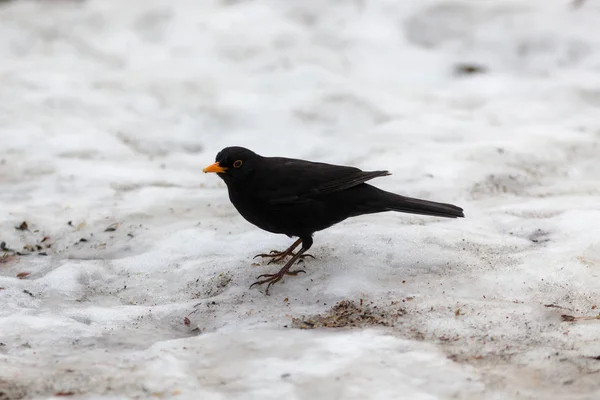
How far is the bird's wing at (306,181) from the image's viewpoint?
439cm

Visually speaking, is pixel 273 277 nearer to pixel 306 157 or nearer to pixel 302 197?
pixel 302 197

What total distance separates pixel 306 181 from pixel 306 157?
7.86 ft

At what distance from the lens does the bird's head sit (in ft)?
14.7

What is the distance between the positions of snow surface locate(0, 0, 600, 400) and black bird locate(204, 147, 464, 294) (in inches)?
10.4

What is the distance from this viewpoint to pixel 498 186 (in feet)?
19.3

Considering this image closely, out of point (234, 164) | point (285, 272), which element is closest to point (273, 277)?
point (285, 272)

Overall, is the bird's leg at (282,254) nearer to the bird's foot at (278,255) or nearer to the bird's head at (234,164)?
the bird's foot at (278,255)

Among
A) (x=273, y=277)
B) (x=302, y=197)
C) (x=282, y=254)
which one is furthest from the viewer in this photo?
(x=282, y=254)

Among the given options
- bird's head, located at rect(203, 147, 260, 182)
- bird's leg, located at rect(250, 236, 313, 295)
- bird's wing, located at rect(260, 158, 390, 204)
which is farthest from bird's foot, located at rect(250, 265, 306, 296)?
bird's head, located at rect(203, 147, 260, 182)

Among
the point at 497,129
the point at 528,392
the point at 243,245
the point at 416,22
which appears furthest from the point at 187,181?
the point at 416,22

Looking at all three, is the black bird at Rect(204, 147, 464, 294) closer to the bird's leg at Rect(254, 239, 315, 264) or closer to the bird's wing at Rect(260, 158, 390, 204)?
the bird's wing at Rect(260, 158, 390, 204)

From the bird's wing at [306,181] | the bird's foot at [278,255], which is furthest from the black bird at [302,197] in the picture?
the bird's foot at [278,255]

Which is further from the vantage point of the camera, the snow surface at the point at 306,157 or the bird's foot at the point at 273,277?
the bird's foot at the point at 273,277

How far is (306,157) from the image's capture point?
6.86 m
